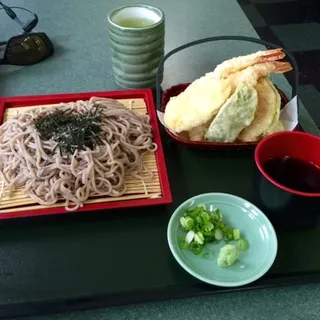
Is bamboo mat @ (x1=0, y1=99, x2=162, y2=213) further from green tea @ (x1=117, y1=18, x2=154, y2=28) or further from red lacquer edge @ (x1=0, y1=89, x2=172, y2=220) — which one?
green tea @ (x1=117, y1=18, x2=154, y2=28)

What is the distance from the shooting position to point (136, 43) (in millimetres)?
981

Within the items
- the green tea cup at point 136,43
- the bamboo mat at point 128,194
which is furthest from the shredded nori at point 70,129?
the green tea cup at point 136,43

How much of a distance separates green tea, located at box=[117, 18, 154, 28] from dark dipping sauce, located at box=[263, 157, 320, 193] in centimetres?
48

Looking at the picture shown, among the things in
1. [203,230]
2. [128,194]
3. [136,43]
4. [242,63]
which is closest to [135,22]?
[136,43]

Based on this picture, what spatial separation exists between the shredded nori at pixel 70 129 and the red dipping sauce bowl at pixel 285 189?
323 mm

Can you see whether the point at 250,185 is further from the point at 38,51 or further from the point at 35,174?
the point at 38,51

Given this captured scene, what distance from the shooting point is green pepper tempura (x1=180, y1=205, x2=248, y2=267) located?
2.27 ft

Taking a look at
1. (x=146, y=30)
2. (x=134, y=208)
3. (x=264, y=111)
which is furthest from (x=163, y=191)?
(x=146, y=30)

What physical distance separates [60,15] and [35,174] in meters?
0.84

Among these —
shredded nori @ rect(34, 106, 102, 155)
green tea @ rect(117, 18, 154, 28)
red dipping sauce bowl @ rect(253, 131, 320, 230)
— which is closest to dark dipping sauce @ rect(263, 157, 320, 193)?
red dipping sauce bowl @ rect(253, 131, 320, 230)

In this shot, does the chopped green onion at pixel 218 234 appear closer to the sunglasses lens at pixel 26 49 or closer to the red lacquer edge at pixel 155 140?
the red lacquer edge at pixel 155 140

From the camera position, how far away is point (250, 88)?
81 cm

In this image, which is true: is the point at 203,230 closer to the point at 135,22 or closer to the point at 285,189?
the point at 285,189

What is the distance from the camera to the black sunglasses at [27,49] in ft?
3.85
